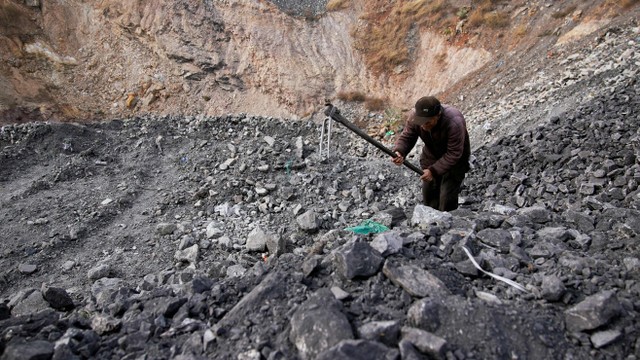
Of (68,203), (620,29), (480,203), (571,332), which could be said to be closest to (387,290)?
(571,332)

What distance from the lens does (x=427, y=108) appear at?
3.94 meters

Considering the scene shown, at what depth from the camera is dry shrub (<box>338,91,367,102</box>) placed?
13.7 meters

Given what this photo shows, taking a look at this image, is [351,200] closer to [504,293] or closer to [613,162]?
[613,162]

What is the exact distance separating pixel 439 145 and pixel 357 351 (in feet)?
9.90

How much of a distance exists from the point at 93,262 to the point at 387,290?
450 centimetres

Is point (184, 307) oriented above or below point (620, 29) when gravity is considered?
below

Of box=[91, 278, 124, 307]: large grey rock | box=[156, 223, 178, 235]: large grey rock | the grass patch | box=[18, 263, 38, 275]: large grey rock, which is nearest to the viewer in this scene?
box=[91, 278, 124, 307]: large grey rock

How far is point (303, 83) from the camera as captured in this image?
14.0 meters

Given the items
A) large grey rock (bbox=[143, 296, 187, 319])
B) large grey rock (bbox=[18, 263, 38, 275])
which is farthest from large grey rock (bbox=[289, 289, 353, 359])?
large grey rock (bbox=[18, 263, 38, 275])

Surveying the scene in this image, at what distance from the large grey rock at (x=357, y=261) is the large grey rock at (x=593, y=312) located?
1.05 metres

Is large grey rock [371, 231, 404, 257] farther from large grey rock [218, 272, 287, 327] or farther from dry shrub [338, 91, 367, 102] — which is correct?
dry shrub [338, 91, 367, 102]

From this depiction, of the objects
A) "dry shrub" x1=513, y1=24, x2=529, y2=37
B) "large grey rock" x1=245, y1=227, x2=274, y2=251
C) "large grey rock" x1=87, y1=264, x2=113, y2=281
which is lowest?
"large grey rock" x1=87, y1=264, x2=113, y2=281

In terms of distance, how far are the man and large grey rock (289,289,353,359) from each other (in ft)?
7.60

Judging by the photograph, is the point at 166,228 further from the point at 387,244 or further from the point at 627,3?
the point at 627,3
